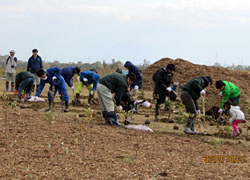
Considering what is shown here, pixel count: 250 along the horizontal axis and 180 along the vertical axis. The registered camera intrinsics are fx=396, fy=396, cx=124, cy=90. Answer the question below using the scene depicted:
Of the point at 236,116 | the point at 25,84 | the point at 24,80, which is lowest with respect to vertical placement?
the point at 236,116

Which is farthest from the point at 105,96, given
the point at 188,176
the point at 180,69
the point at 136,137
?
the point at 180,69

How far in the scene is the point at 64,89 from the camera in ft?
36.4

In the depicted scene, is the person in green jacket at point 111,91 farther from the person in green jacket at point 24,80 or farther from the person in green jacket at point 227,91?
the person in green jacket at point 24,80

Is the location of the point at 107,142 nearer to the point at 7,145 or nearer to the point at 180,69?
the point at 7,145

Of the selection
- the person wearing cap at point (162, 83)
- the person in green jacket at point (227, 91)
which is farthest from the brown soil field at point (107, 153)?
the person wearing cap at point (162, 83)

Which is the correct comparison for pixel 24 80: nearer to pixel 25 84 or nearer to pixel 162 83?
pixel 25 84

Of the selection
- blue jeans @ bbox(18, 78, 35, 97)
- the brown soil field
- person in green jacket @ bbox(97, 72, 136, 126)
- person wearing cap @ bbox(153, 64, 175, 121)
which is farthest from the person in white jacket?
blue jeans @ bbox(18, 78, 35, 97)

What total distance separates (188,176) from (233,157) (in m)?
1.83

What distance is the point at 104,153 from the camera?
246 inches
